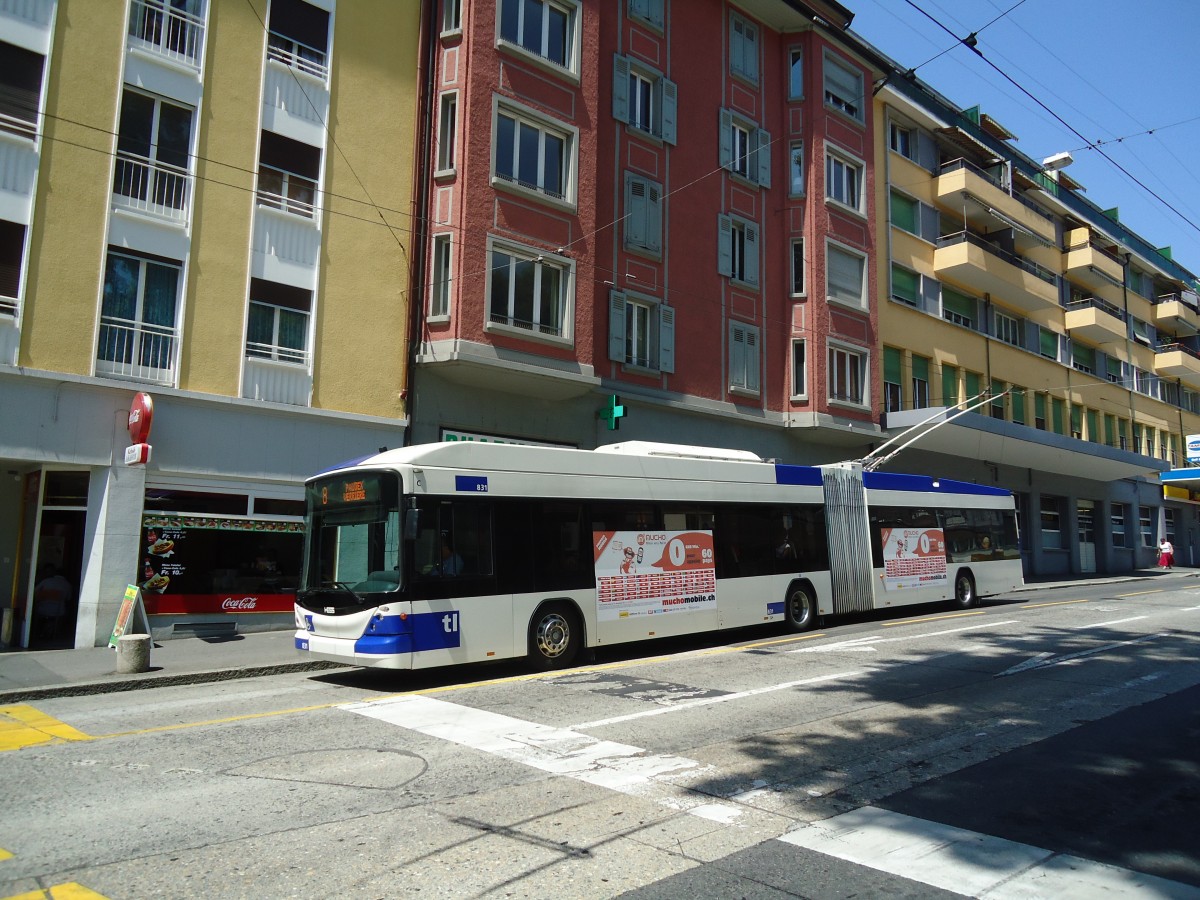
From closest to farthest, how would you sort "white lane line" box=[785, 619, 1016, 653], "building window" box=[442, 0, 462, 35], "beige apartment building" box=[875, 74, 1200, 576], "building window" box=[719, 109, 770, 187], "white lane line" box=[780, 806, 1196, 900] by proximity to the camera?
"white lane line" box=[780, 806, 1196, 900], "white lane line" box=[785, 619, 1016, 653], "building window" box=[442, 0, 462, 35], "building window" box=[719, 109, 770, 187], "beige apartment building" box=[875, 74, 1200, 576]

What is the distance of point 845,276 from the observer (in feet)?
92.7

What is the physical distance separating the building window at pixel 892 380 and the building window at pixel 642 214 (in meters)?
11.1

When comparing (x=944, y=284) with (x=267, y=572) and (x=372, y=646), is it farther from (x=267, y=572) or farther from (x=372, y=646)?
(x=372, y=646)

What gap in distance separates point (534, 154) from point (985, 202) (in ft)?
70.5

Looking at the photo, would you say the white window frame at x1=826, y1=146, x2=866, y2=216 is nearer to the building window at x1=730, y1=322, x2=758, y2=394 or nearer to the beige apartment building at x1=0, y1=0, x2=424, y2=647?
the building window at x1=730, y1=322, x2=758, y2=394

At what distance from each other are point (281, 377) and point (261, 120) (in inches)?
191

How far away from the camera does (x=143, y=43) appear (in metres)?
15.6

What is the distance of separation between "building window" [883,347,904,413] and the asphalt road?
1935 cm

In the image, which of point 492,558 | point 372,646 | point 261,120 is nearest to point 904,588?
point 492,558

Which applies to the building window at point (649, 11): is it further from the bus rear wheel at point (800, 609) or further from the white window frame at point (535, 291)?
the bus rear wheel at point (800, 609)

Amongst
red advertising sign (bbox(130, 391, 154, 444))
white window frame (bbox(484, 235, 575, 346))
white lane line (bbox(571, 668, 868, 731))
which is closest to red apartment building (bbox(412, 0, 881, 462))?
white window frame (bbox(484, 235, 575, 346))

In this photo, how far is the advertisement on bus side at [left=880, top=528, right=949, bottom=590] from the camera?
18766mm

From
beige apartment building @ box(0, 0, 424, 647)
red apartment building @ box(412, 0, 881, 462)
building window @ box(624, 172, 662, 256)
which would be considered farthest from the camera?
building window @ box(624, 172, 662, 256)

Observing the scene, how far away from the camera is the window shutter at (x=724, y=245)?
81.7 feet
